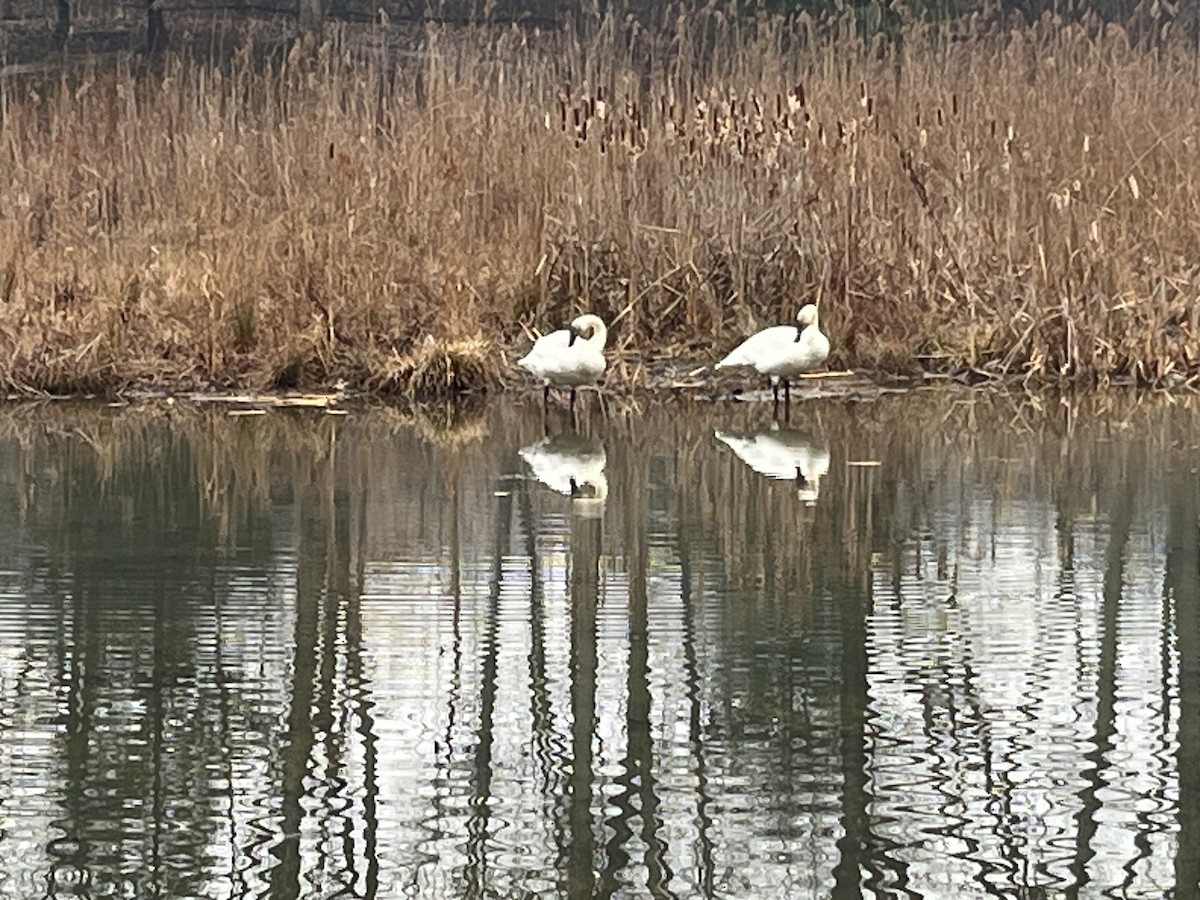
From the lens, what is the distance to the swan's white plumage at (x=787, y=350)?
11.7 meters

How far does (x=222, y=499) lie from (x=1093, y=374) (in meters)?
5.40

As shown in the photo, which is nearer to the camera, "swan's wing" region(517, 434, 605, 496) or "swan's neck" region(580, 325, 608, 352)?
"swan's wing" region(517, 434, 605, 496)

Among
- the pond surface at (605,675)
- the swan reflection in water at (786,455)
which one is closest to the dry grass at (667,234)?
the swan reflection in water at (786,455)

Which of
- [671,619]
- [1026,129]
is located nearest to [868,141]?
[1026,129]

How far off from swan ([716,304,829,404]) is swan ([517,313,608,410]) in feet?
2.28

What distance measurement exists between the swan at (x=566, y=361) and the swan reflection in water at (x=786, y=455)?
0.94 meters

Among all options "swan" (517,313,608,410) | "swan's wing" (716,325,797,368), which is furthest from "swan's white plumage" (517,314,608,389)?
"swan's wing" (716,325,797,368)

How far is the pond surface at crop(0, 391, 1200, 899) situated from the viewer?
422 centimetres

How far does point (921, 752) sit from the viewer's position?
4.86 m

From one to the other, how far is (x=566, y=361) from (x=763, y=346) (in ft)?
3.11

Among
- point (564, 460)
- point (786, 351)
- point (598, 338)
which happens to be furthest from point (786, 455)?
point (598, 338)

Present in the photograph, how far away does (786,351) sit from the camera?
11.8 m

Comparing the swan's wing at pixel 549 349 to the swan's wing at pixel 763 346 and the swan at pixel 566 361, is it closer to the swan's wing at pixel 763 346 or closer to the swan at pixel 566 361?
the swan at pixel 566 361

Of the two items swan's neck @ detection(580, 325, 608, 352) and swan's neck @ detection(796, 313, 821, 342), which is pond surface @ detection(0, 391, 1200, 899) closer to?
swan's neck @ detection(796, 313, 821, 342)
